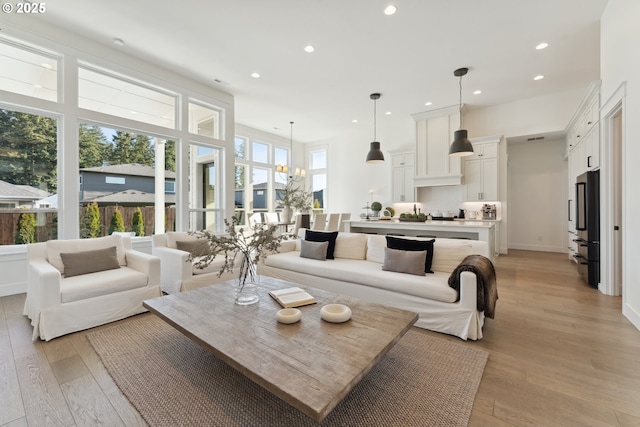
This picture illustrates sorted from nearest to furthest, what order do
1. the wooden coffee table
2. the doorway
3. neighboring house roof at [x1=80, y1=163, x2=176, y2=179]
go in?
the wooden coffee table
the doorway
neighboring house roof at [x1=80, y1=163, x2=176, y2=179]

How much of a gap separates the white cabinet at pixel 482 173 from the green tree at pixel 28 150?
318 inches

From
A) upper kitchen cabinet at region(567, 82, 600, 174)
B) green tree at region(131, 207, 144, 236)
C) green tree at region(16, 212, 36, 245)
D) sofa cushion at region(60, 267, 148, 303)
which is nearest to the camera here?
sofa cushion at region(60, 267, 148, 303)

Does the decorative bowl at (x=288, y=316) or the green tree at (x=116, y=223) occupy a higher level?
the green tree at (x=116, y=223)

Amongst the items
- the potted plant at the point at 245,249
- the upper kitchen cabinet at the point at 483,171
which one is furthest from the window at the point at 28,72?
the upper kitchen cabinet at the point at 483,171

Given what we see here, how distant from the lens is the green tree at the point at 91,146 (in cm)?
418

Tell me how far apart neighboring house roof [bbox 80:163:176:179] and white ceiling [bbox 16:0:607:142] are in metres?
1.84

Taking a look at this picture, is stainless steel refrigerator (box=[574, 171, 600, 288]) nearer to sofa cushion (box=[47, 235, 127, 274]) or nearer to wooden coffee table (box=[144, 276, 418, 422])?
wooden coffee table (box=[144, 276, 418, 422])

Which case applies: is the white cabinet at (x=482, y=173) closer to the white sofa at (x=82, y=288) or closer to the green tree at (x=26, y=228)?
the white sofa at (x=82, y=288)

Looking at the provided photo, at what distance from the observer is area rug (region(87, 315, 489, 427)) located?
1520 mm

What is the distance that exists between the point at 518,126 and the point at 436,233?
12.9 ft

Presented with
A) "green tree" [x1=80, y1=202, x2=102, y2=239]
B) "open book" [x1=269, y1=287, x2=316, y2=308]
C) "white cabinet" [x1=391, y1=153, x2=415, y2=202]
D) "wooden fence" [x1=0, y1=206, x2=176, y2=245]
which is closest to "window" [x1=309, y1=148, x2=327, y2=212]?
"white cabinet" [x1=391, y1=153, x2=415, y2=202]

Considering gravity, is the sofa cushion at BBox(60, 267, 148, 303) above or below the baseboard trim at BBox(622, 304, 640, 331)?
above

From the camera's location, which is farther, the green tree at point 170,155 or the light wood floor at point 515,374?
the green tree at point 170,155

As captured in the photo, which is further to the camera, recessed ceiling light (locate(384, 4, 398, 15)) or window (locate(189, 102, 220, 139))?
window (locate(189, 102, 220, 139))
